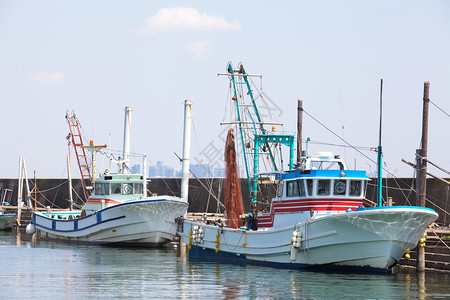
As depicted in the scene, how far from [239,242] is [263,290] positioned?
712 cm

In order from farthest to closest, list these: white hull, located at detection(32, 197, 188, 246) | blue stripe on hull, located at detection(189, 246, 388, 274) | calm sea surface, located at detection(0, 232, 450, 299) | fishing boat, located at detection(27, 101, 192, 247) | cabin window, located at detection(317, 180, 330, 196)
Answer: fishing boat, located at detection(27, 101, 192, 247), white hull, located at detection(32, 197, 188, 246), cabin window, located at detection(317, 180, 330, 196), blue stripe on hull, located at detection(189, 246, 388, 274), calm sea surface, located at detection(0, 232, 450, 299)

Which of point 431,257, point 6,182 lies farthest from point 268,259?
point 6,182

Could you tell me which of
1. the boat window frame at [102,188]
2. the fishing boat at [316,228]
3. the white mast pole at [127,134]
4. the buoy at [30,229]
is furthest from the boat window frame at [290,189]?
the buoy at [30,229]

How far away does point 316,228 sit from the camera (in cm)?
2488

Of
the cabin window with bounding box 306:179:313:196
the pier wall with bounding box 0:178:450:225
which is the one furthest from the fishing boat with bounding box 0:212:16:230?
the cabin window with bounding box 306:179:313:196

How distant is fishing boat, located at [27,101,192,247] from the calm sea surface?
589 cm

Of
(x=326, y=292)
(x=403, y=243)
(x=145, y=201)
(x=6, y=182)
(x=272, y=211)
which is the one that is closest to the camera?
(x=326, y=292)

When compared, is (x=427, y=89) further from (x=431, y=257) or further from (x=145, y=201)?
(x=145, y=201)

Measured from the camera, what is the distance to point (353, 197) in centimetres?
2650

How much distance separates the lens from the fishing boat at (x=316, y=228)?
2380cm

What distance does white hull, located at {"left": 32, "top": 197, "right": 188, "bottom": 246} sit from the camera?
36906mm

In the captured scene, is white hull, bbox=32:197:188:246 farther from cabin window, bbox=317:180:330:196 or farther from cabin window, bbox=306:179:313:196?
cabin window, bbox=317:180:330:196

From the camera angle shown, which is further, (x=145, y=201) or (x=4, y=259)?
(x=145, y=201)

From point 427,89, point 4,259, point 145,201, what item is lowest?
point 4,259
